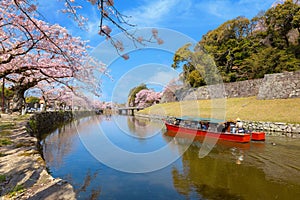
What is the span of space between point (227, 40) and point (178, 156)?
3154cm

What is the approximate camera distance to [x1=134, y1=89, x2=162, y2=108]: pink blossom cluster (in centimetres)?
6216

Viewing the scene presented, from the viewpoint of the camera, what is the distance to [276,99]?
23422mm

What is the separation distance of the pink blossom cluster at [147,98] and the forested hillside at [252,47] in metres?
19.3

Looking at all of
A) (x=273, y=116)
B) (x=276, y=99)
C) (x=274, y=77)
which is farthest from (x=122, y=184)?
(x=274, y=77)

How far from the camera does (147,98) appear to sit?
63281mm

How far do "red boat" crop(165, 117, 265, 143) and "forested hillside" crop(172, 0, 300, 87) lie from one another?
55.3ft

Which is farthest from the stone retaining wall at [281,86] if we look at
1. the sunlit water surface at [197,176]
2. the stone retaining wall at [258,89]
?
the sunlit water surface at [197,176]

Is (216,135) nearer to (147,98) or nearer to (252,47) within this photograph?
(252,47)

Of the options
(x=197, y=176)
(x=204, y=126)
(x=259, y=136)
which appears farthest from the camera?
(x=204, y=126)

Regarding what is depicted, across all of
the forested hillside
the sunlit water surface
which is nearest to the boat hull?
the sunlit water surface

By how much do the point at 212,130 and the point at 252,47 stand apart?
23.0 m

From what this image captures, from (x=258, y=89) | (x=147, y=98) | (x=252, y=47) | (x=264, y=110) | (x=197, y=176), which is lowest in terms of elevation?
(x=197, y=176)

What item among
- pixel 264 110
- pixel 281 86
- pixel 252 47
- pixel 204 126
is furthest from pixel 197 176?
pixel 252 47

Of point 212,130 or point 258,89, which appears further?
point 258,89
